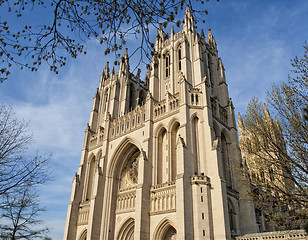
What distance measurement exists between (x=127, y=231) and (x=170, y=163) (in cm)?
753

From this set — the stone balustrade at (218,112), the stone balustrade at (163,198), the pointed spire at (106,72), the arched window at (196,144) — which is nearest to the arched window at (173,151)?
the stone balustrade at (163,198)

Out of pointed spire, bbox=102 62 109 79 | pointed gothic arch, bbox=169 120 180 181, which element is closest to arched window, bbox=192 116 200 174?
pointed gothic arch, bbox=169 120 180 181

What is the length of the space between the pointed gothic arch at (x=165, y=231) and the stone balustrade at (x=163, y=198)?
88cm

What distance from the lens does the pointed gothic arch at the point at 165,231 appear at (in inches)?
759

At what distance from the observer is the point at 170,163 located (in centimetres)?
2211

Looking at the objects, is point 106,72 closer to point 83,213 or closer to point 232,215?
point 83,213

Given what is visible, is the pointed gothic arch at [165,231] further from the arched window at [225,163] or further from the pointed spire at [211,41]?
the pointed spire at [211,41]

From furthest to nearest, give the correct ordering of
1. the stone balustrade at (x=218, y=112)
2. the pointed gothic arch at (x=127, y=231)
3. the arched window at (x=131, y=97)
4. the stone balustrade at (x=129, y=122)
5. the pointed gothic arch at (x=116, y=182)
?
1. the arched window at (x=131, y=97)
2. the stone balustrade at (x=129, y=122)
3. the stone balustrade at (x=218, y=112)
4. the pointed gothic arch at (x=116, y=182)
5. the pointed gothic arch at (x=127, y=231)

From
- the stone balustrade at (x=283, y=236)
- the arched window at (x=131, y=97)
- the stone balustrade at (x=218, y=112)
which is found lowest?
the stone balustrade at (x=283, y=236)

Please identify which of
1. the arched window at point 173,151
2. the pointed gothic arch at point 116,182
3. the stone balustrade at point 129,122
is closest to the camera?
the arched window at point 173,151

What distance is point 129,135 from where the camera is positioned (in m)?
27.0

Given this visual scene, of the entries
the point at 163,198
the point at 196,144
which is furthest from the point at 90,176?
the point at 196,144

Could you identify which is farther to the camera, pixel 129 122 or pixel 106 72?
pixel 106 72

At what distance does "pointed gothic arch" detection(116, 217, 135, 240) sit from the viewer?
2309cm
